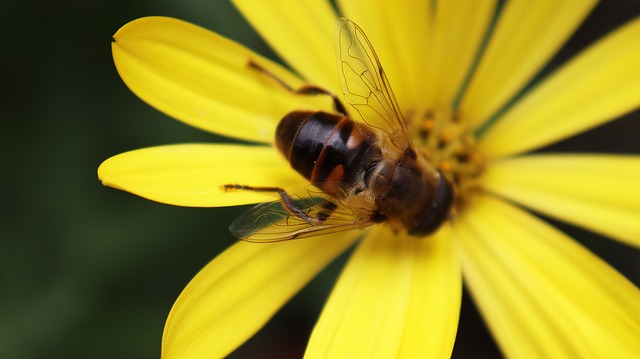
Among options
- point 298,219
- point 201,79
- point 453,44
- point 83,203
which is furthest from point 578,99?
point 83,203

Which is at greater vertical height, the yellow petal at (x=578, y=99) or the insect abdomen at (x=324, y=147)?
the insect abdomen at (x=324, y=147)

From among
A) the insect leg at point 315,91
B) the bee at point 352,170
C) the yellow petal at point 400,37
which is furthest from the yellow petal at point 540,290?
the insect leg at point 315,91

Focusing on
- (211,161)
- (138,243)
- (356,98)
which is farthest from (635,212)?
(138,243)

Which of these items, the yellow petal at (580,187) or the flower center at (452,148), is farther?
the flower center at (452,148)

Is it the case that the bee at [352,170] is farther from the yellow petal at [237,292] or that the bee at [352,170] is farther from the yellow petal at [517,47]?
the yellow petal at [517,47]

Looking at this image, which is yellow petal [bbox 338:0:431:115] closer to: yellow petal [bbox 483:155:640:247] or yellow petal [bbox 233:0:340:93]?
yellow petal [bbox 233:0:340:93]

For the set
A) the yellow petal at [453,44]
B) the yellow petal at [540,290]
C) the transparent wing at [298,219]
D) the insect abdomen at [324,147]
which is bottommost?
the yellow petal at [540,290]
